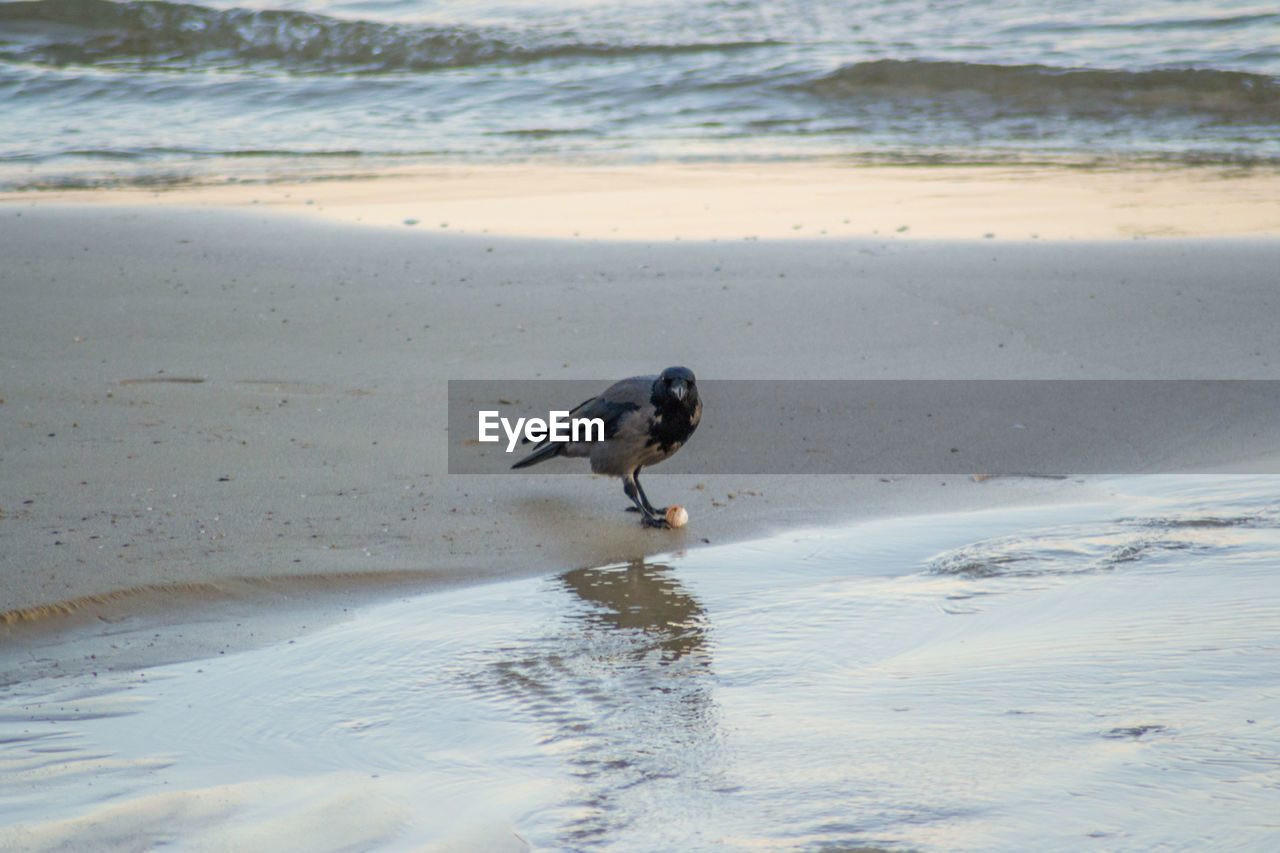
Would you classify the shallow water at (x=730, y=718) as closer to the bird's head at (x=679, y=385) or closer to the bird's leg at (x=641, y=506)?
the bird's leg at (x=641, y=506)

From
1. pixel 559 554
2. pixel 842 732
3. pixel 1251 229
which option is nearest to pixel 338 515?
pixel 559 554

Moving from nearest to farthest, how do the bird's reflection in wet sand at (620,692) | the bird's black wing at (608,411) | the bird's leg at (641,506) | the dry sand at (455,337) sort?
the bird's reflection in wet sand at (620,692) → the dry sand at (455,337) → the bird's leg at (641,506) → the bird's black wing at (608,411)

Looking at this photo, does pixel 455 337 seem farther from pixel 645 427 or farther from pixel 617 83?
pixel 617 83

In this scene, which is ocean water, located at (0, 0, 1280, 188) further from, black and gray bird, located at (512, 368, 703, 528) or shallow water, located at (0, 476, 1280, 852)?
shallow water, located at (0, 476, 1280, 852)

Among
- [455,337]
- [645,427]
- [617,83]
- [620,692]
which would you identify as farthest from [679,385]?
[617,83]

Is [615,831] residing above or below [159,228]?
below

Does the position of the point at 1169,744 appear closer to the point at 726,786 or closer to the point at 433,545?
the point at 726,786

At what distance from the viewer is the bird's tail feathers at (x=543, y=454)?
5.19 m

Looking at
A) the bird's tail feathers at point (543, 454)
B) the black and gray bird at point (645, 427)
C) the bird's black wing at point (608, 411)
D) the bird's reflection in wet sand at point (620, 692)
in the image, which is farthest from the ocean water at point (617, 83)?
the bird's reflection in wet sand at point (620, 692)

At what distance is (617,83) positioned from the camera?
16703 millimetres

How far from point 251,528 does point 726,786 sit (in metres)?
2.27

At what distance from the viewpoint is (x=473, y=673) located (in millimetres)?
3389

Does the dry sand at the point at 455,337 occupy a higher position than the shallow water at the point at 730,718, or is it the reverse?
the dry sand at the point at 455,337

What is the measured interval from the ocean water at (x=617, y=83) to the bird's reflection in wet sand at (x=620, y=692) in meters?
Result: 9.09
